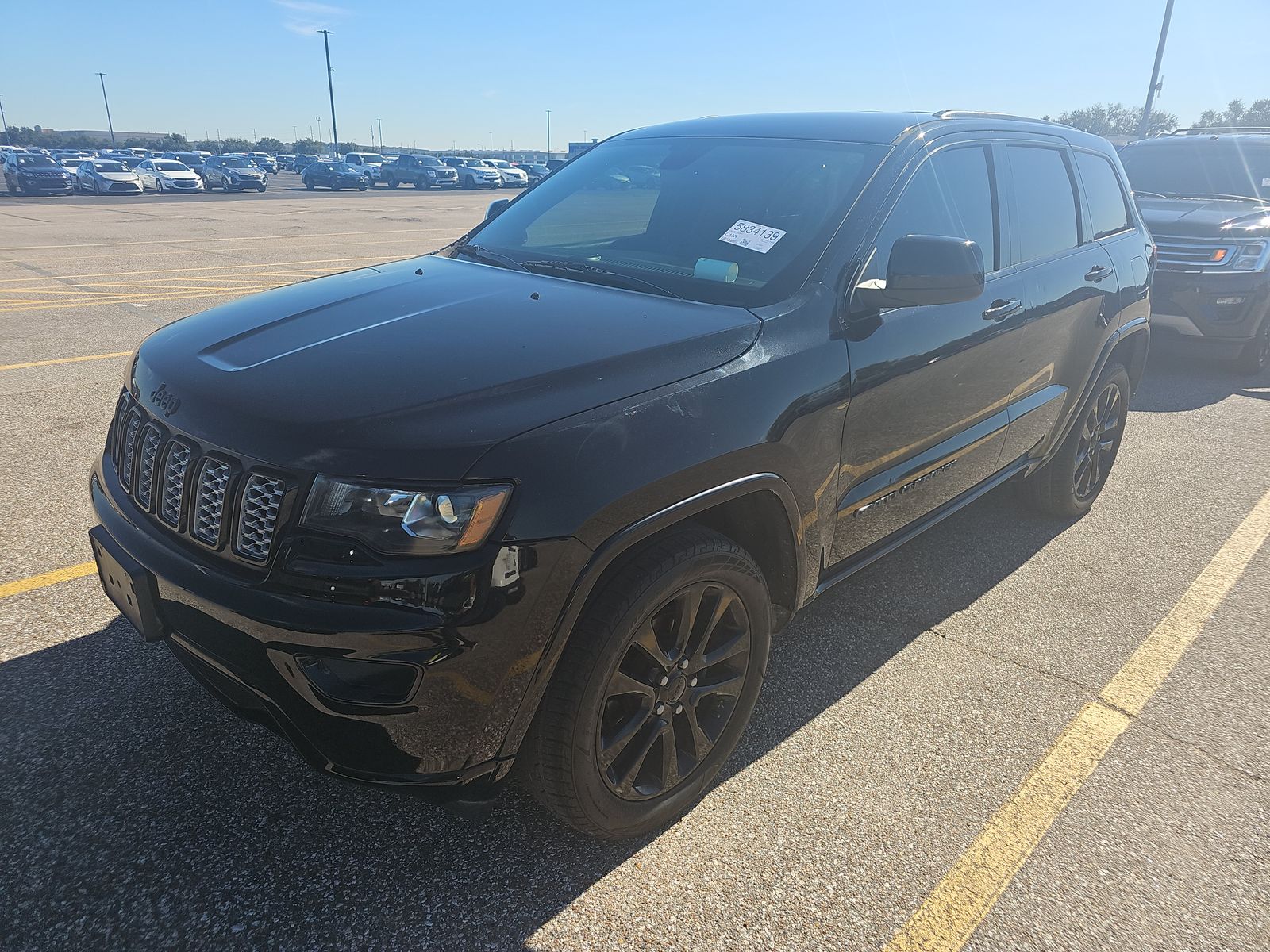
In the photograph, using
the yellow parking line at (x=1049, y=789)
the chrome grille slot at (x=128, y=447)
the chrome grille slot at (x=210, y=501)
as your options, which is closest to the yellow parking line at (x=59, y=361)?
the chrome grille slot at (x=128, y=447)

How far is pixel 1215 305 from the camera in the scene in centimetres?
749

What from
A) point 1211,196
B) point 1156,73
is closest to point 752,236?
point 1211,196

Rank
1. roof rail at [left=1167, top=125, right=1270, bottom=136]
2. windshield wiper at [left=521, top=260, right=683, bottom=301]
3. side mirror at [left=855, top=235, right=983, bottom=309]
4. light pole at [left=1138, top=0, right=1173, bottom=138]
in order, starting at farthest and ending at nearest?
light pole at [left=1138, top=0, right=1173, bottom=138]
roof rail at [left=1167, top=125, right=1270, bottom=136]
windshield wiper at [left=521, top=260, right=683, bottom=301]
side mirror at [left=855, top=235, right=983, bottom=309]

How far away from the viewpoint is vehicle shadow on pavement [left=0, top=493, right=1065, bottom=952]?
6.64ft

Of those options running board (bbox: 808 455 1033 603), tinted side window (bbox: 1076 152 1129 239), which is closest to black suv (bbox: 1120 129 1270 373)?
tinted side window (bbox: 1076 152 1129 239)

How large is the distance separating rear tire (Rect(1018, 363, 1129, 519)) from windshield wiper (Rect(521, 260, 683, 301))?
256 centimetres

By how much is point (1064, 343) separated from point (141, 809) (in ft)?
12.7

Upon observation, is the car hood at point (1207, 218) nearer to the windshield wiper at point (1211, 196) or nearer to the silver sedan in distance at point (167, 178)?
the windshield wiper at point (1211, 196)

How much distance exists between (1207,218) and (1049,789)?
702cm

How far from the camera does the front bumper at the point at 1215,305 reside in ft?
24.3

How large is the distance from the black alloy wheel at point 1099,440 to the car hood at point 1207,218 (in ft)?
12.7

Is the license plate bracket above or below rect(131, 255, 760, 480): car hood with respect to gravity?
below

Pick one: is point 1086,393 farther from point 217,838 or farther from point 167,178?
point 167,178

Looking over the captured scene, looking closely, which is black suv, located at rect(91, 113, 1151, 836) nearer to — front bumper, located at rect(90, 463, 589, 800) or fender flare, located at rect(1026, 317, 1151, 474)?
front bumper, located at rect(90, 463, 589, 800)
